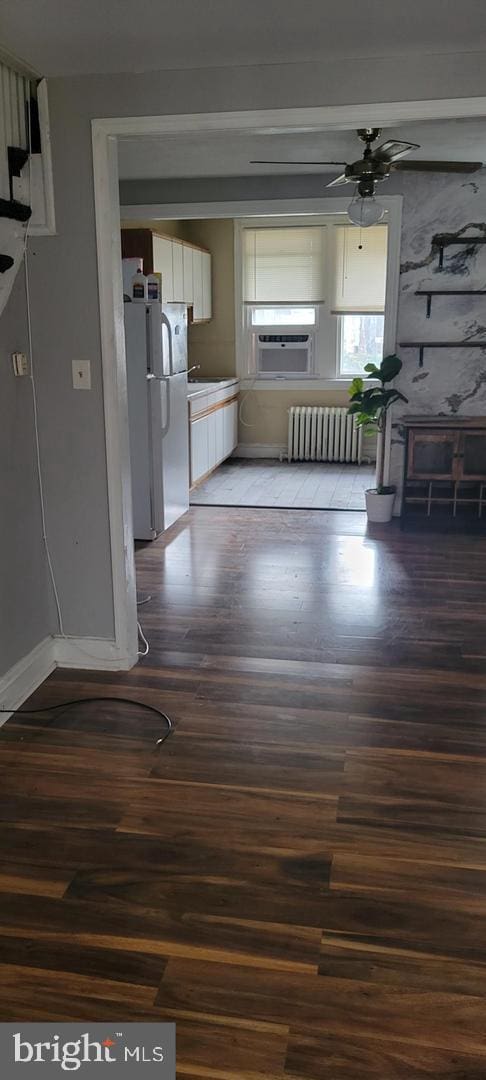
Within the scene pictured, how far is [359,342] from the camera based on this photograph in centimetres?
807

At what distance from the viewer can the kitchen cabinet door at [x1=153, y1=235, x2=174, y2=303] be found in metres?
6.09

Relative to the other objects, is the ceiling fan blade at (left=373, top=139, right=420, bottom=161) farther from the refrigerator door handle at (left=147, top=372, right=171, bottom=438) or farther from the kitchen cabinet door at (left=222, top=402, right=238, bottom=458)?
the kitchen cabinet door at (left=222, top=402, right=238, bottom=458)

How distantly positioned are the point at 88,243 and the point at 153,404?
230 centimetres

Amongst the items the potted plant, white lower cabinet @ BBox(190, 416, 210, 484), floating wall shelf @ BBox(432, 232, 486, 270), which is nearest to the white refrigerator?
white lower cabinet @ BBox(190, 416, 210, 484)

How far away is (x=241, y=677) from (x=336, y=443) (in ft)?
17.2

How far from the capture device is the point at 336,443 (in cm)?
822

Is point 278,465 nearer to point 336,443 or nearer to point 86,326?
point 336,443

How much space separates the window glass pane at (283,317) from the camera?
809 centimetres

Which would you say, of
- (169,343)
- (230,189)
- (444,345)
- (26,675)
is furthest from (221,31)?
(444,345)

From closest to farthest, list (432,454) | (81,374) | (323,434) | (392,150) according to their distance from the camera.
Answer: (81,374) → (392,150) → (432,454) → (323,434)

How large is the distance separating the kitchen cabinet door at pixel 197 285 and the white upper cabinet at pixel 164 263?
0.81m

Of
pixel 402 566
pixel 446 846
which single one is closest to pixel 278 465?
pixel 402 566

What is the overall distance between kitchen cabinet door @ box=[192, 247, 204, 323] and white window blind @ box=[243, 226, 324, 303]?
64 centimetres

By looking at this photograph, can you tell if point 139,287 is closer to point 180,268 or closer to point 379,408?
point 180,268
